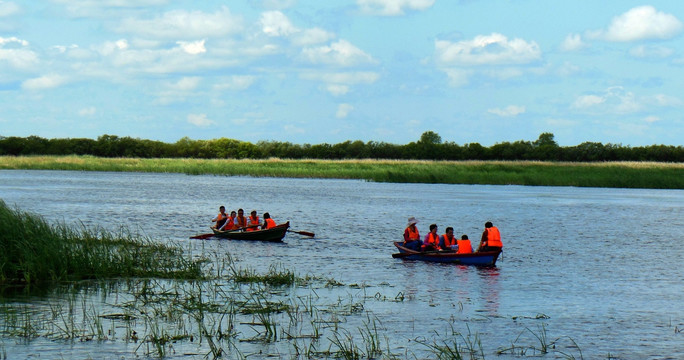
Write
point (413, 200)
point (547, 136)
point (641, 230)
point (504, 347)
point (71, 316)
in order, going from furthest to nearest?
point (547, 136), point (413, 200), point (641, 230), point (71, 316), point (504, 347)

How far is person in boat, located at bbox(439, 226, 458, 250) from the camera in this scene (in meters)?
24.1

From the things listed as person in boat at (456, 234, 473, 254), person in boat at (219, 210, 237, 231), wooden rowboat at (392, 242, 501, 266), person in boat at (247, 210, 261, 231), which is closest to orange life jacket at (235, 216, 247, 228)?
person in boat at (219, 210, 237, 231)

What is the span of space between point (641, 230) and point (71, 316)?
3075cm

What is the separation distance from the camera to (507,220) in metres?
42.5

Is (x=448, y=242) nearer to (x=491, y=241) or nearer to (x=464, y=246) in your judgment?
(x=464, y=246)

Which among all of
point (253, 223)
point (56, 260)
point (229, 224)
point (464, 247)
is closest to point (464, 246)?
point (464, 247)

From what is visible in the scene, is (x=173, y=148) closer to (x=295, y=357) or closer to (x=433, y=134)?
(x=433, y=134)

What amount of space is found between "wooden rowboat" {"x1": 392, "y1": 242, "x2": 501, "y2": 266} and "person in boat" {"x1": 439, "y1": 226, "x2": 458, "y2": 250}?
301 millimetres

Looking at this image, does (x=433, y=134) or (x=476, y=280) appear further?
(x=433, y=134)

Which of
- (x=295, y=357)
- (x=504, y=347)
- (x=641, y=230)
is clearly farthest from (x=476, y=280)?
(x=641, y=230)

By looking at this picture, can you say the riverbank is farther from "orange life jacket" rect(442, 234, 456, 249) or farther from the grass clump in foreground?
the grass clump in foreground

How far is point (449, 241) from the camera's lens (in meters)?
24.3

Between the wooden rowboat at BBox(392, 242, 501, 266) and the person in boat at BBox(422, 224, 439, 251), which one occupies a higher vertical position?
the person in boat at BBox(422, 224, 439, 251)

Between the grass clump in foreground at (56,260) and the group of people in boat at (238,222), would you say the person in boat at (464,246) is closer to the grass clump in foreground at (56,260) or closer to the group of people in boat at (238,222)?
the grass clump in foreground at (56,260)
